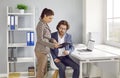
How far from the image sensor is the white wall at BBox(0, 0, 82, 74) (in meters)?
4.97

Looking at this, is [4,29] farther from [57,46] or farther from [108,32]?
[108,32]

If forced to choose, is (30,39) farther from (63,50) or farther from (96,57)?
(96,57)

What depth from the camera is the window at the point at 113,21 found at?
173 inches

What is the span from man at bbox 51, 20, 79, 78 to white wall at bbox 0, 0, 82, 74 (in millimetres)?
1293

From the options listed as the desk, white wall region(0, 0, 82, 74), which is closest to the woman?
the desk

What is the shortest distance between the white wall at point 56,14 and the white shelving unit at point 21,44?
12 centimetres

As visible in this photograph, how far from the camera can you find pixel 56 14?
5156 millimetres

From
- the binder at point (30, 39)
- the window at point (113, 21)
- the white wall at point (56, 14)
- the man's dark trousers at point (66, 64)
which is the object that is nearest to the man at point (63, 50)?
the man's dark trousers at point (66, 64)

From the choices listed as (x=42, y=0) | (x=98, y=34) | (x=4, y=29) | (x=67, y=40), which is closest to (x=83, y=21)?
(x=98, y=34)

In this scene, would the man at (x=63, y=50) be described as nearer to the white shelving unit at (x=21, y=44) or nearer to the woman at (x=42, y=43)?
the woman at (x=42, y=43)

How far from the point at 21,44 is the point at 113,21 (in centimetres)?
193

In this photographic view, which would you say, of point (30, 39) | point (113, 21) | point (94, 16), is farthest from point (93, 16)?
point (30, 39)

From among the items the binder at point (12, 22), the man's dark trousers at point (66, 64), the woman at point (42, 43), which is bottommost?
the man's dark trousers at point (66, 64)

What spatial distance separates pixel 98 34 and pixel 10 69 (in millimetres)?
2047
